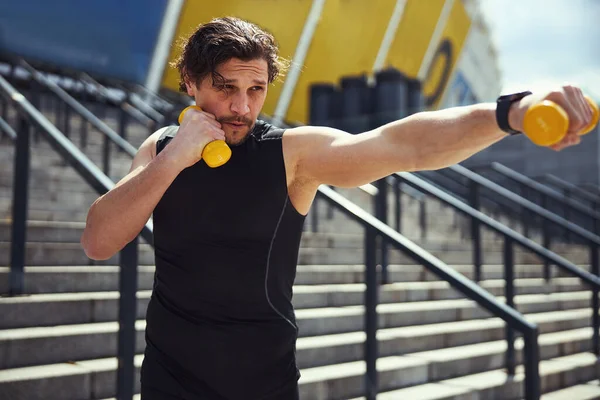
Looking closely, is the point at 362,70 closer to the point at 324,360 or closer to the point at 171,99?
the point at 171,99

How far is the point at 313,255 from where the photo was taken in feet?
18.6

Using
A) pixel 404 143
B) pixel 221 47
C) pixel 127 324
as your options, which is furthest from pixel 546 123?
pixel 127 324

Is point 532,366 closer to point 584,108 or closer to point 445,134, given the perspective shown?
point 445,134

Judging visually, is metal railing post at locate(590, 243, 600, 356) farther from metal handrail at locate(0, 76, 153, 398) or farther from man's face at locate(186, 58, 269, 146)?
man's face at locate(186, 58, 269, 146)

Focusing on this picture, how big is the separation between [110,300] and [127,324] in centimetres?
108

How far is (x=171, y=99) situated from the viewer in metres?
13.2

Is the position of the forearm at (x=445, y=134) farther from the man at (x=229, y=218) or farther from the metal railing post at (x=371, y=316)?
the metal railing post at (x=371, y=316)

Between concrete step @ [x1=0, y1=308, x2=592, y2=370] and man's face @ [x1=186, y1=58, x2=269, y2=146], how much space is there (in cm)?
202

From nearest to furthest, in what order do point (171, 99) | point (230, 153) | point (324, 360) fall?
point (230, 153) < point (324, 360) < point (171, 99)

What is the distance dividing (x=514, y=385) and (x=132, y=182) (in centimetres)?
363

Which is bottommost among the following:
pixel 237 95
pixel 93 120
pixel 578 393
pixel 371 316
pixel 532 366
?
pixel 578 393

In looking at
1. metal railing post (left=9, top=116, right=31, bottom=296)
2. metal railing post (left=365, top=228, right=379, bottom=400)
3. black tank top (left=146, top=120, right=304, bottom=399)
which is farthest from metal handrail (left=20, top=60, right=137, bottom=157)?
black tank top (left=146, top=120, right=304, bottom=399)

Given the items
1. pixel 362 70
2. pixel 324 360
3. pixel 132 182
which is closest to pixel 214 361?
pixel 132 182

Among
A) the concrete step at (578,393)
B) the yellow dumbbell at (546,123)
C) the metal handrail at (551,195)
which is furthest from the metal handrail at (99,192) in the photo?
the metal handrail at (551,195)
